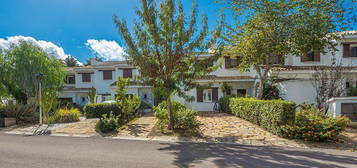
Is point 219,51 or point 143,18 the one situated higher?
point 143,18

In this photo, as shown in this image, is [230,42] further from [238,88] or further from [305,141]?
[305,141]

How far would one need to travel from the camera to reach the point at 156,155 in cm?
Answer: 491

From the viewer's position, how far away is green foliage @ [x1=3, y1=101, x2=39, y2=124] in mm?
10508

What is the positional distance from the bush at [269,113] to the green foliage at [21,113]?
14.4 m

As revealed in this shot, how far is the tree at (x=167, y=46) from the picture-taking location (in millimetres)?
6734

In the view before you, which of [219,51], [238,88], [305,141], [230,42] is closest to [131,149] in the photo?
[219,51]

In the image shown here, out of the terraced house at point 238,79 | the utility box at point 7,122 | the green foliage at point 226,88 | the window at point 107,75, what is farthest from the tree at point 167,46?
the window at point 107,75

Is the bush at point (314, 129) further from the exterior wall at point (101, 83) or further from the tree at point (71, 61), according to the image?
the tree at point (71, 61)

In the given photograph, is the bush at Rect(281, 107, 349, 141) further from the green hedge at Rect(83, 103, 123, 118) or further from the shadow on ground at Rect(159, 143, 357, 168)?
the green hedge at Rect(83, 103, 123, 118)

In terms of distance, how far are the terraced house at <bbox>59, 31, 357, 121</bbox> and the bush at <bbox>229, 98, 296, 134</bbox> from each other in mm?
2772

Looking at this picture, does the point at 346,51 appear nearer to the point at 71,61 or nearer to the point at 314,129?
the point at 314,129

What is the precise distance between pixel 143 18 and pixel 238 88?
40.0ft

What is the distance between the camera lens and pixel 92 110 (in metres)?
11.4

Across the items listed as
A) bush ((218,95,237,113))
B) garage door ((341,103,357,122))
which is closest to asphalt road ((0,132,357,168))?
garage door ((341,103,357,122))
